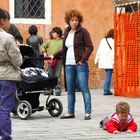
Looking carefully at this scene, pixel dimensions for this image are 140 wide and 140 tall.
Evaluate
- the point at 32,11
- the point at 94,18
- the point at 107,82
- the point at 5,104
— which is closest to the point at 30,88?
the point at 5,104

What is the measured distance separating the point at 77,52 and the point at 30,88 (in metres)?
0.98

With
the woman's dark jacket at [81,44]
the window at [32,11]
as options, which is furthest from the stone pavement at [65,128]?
the window at [32,11]

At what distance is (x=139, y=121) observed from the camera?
11.2m

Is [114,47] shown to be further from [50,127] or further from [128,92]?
[50,127]

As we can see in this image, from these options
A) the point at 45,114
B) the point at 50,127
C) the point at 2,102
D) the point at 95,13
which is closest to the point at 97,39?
the point at 95,13

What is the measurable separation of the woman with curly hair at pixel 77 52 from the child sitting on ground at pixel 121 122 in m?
1.67

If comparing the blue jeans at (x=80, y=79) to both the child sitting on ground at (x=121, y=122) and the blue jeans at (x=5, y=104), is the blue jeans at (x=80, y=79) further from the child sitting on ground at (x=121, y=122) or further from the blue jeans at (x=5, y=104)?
the blue jeans at (x=5, y=104)

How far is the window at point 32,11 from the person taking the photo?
19672 mm

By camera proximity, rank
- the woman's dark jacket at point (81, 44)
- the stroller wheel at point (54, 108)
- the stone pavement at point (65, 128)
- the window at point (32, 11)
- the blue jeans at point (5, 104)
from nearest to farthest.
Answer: the blue jeans at point (5, 104) < the stone pavement at point (65, 128) < the woman's dark jacket at point (81, 44) < the stroller wheel at point (54, 108) < the window at point (32, 11)

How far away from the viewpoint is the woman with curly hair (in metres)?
11.3

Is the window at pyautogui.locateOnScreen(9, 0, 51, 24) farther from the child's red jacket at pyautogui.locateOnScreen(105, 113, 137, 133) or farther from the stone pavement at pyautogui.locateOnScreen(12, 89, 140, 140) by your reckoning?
the child's red jacket at pyautogui.locateOnScreen(105, 113, 137, 133)

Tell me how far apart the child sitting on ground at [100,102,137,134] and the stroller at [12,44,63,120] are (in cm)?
199

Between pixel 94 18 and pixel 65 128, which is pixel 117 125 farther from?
pixel 94 18

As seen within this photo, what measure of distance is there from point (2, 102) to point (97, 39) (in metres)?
12.1
